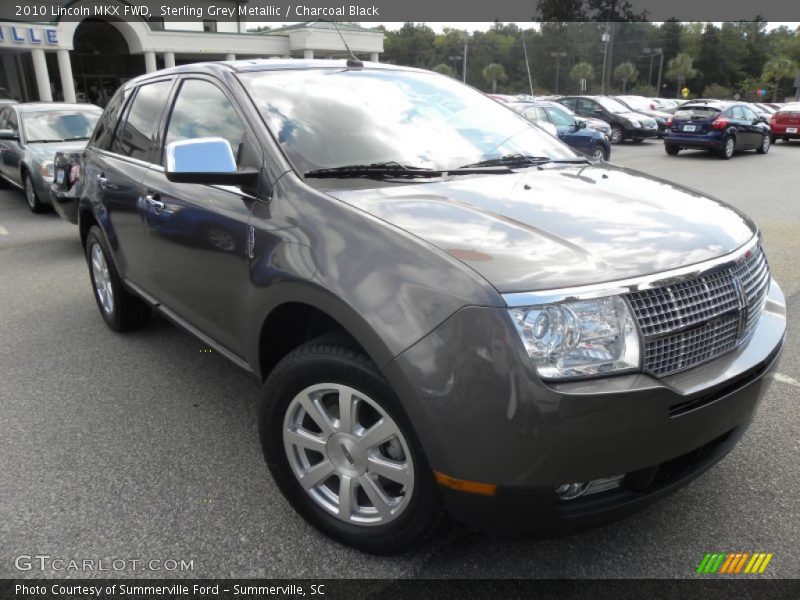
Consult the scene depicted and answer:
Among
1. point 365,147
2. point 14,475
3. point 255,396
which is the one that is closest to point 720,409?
point 365,147

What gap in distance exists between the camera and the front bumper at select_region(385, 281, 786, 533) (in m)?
1.77

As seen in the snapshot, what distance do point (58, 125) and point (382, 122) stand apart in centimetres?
909

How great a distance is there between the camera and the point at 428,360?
6.13 feet

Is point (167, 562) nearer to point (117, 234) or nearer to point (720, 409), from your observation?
point (720, 409)

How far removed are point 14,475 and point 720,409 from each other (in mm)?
2949

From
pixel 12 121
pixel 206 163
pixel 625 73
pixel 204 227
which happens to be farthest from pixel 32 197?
pixel 625 73

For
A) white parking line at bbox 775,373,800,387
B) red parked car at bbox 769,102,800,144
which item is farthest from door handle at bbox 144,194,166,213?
red parked car at bbox 769,102,800,144

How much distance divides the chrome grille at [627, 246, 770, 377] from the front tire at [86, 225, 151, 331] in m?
3.43

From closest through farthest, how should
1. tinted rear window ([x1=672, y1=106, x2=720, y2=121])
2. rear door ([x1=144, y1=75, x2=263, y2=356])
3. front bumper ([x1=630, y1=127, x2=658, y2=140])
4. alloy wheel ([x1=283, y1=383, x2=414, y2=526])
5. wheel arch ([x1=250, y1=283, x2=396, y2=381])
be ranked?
wheel arch ([x1=250, y1=283, x2=396, y2=381]) < alloy wheel ([x1=283, y1=383, x2=414, y2=526]) < rear door ([x1=144, y1=75, x2=263, y2=356]) < tinted rear window ([x1=672, y1=106, x2=720, y2=121]) < front bumper ([x1=630, y1=127, x2=658, y2=140])

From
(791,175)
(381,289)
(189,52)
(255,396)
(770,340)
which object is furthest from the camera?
(189,52)

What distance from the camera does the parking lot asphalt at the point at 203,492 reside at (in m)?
2.31

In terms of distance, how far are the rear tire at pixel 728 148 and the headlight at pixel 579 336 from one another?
18.4 m
